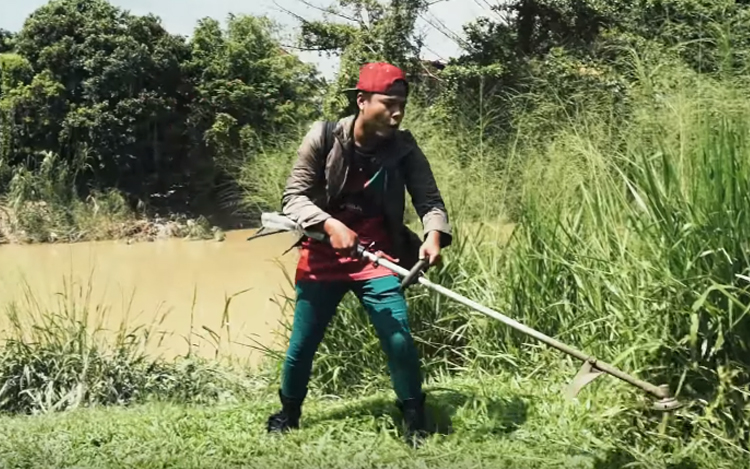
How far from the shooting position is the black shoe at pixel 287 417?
12.5 ft

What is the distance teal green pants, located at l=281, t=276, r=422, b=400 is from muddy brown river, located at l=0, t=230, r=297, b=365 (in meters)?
1.91

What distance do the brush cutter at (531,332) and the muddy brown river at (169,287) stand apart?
213 cm

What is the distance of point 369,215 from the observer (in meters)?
3.70

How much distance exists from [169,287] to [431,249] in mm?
9784

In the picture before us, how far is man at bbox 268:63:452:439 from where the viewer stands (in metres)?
3.55

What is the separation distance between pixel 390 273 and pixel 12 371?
2.90 metres

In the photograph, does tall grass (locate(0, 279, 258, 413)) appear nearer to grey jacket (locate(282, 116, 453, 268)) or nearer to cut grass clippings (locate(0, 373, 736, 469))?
cut grass clippings (locate(0, 373, 736, 469))

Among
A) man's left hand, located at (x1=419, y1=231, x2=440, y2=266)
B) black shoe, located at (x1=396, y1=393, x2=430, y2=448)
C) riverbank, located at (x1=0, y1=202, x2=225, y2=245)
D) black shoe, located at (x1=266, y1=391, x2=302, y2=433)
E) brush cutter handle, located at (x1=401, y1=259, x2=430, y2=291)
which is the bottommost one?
riverbank, located at (x1=0, y1=202, x2=225, y2=245)

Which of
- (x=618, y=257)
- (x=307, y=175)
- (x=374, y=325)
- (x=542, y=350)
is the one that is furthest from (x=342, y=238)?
(x=542, y=350)

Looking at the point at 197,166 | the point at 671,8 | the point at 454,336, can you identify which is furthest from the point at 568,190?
the point at 197,166

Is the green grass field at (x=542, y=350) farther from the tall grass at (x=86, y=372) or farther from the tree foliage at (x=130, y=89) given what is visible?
the tree foliage at (x=130, y=89)

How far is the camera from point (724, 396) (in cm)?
330

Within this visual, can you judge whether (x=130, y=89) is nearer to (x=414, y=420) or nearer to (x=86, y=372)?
(x=86, y=372)

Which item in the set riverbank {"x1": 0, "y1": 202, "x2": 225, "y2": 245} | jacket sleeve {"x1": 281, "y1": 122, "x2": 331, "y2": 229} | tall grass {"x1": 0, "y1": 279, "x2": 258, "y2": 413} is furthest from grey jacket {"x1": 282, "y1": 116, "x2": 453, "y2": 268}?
riverbank {"x1": 0, "y1": 202, "x2": 225, "y2": 245}
